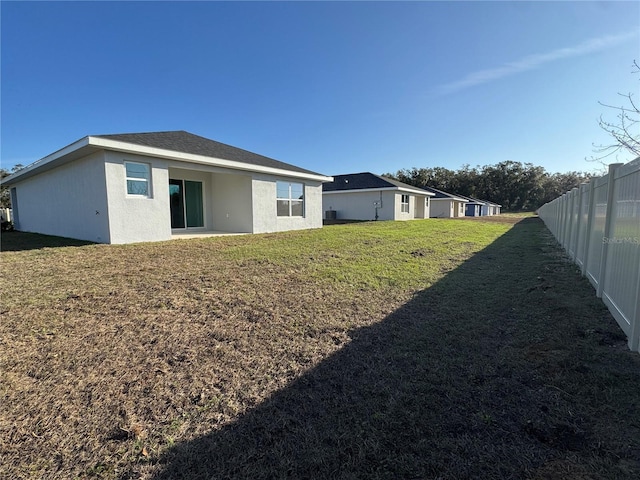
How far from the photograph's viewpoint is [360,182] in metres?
26.0

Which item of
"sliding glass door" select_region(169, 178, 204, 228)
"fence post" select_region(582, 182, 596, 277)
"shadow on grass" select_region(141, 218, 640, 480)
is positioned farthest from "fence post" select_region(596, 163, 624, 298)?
"sliding glass door" select_region(169, 178, 204, 228)

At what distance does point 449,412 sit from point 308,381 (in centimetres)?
115

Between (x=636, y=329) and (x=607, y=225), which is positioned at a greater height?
(x=607, y=225)

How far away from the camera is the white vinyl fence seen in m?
3.15

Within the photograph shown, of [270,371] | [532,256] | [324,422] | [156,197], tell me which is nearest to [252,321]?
[270,371]

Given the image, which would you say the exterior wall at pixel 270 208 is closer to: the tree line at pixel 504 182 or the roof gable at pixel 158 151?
the roof gable at pixel 158 151

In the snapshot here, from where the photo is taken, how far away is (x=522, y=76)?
11.1m

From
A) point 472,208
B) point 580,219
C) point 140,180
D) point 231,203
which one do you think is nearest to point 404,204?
point 231,203

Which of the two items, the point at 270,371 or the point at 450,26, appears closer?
the point at 270,371

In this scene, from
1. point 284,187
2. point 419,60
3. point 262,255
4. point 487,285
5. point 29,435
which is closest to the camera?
point 29,435

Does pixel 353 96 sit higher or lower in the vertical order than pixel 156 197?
higher

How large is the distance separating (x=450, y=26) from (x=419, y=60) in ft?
7.97

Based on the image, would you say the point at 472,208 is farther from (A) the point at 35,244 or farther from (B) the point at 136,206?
(A) the point at 35,244

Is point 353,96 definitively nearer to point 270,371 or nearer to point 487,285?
point 487,285
